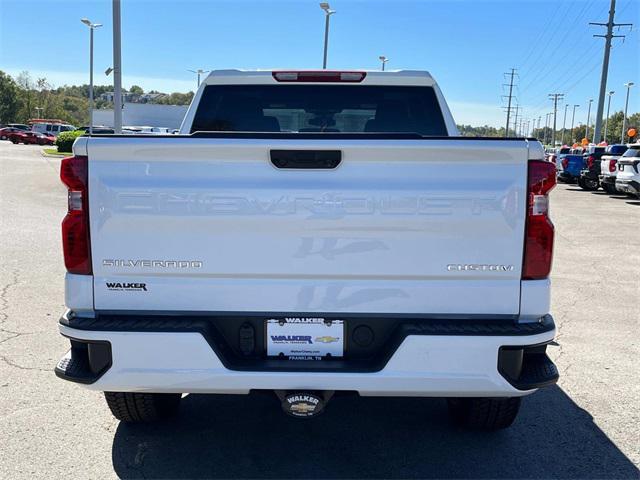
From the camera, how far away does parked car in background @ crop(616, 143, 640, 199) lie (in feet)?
65.6

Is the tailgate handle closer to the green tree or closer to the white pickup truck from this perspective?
the white pickup truck

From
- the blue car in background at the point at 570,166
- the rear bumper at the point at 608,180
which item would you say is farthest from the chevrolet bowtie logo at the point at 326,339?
the blue car in background at the point at 570,166

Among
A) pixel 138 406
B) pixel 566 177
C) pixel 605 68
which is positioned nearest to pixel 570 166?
pixel 566 177

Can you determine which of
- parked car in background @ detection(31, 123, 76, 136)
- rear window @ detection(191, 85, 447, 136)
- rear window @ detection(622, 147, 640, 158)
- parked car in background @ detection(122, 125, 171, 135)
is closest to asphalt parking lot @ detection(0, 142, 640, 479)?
parked car in background @ detection(122, 125, 171, 135)

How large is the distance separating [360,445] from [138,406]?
1.31 m

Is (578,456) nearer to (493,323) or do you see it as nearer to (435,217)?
(493,323)

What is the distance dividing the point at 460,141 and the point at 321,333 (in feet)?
3.58

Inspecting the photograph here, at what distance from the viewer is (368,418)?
4.08 m

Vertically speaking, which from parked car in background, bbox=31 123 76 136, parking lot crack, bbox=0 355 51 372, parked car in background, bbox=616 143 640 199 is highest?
parked car in background, bbox=31 123 76 136

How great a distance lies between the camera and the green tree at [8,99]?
286 feet

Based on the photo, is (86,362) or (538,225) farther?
(86,362)

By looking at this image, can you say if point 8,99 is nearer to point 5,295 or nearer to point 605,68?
point 605,68

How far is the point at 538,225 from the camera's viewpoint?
2.93 m

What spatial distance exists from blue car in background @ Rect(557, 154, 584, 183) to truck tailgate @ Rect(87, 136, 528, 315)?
26.1 meters
